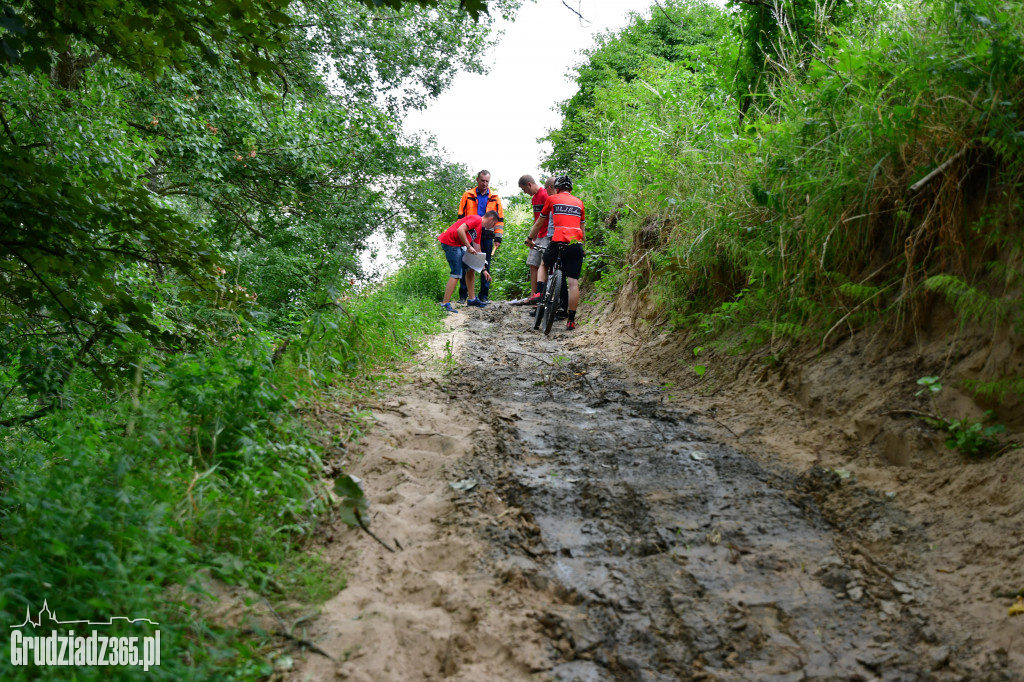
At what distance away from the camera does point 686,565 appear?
120 inches

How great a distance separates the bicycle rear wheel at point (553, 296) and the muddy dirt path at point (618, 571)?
16.4 feet

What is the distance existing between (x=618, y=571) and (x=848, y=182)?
10.6 feet

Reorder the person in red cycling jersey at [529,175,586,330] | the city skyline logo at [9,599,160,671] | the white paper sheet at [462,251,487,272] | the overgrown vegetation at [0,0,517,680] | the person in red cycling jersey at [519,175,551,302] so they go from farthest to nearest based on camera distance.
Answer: the white paper sheet at [462,251,487,272] → the person in red cycling jersey at [519,175,551,302] → the person in red cycling jersey at [529,175,586,330] → the overgrown vegetation at [0,0,517,680] → the city skyline logo at [9,599,160,671]

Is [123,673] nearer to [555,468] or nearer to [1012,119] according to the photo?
[555,468]

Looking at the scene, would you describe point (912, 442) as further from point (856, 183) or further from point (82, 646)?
point (82, 646)

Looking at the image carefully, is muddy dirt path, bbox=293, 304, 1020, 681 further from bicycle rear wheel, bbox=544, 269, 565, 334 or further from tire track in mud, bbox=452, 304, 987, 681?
bicycle rear wheel, bbox=544, 269, 565, 334

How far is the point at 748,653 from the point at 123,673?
2.07 meters

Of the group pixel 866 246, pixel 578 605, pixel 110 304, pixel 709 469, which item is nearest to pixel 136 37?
pixel 110 304

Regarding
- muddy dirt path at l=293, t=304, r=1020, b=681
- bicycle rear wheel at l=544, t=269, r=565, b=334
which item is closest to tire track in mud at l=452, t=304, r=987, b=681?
muddy dirt path at l=293, t=304, r=1020, b=681

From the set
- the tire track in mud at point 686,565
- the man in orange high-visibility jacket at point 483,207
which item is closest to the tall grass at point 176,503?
the tire track in mud at point 686,565

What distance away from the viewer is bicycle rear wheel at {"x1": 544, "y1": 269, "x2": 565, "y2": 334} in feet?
31.7

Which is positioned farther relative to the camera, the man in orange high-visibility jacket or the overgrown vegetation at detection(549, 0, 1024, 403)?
the man in orange high-visibility jacket

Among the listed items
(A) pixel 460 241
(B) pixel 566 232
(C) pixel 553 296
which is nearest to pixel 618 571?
(C) pixel 553 296

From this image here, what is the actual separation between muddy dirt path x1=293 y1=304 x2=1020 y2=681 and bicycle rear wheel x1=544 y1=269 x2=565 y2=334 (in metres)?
5.01
